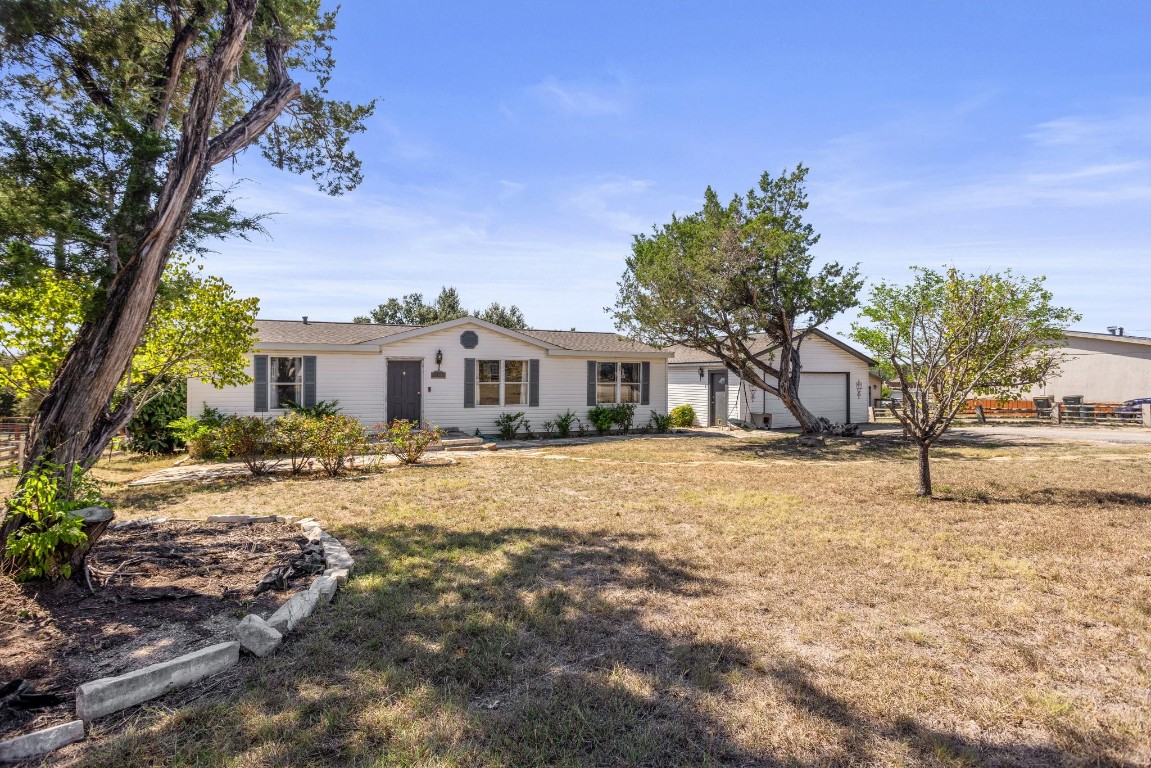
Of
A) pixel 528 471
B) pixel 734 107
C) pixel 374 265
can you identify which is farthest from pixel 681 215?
pixel 374 265

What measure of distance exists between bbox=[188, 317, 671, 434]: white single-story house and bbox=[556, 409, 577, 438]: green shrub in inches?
9.1

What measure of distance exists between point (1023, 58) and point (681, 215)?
391 inches

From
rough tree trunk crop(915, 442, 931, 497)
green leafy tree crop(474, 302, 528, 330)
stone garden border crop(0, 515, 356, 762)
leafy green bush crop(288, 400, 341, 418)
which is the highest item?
green leafy tree crop(474, 302, 528, 330)

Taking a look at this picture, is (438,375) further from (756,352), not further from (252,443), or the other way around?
(756,352)

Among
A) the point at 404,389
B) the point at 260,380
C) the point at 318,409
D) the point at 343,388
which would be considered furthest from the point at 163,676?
the point at 404,389

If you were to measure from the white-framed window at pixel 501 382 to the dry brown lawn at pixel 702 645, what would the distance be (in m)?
9.58

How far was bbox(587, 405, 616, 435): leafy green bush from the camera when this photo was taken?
701 inches

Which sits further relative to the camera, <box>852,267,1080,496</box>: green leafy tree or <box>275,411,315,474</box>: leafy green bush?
→ <box>275,411,315,474</box>: leafy green bush

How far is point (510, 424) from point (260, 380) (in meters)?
6.66

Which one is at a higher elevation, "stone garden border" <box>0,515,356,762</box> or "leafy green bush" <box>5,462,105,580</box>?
"leafy green bush" <box>5,462,105,580</box>

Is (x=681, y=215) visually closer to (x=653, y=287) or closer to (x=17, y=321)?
(x=653, y=287)

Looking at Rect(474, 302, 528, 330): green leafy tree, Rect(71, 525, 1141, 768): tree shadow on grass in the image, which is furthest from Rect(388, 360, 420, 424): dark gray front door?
Rect(474, 302, 528, 330): green leafy tree

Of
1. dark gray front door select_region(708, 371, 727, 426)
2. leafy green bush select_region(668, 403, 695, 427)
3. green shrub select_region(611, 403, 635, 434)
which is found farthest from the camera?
dark gray front door select_region(708, 371, 727, 426)

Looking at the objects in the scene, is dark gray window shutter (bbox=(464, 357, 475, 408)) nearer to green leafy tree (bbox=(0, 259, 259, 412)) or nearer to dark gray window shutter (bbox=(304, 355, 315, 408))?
dark gray window shutter (bbox=(304, 355, 315, 408))
